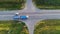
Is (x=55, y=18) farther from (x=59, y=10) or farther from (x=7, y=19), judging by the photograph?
(x=7, y=19)

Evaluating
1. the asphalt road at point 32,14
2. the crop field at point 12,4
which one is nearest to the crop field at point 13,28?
the asphalt road at point 32,14

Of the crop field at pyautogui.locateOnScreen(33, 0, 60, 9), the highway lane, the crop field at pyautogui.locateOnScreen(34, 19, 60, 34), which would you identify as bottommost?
the crop field at pyautogui.locateOnScreen(34, 19, 60, 34)

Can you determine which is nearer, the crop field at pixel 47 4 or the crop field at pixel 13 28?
the crop field at pixel 13 28

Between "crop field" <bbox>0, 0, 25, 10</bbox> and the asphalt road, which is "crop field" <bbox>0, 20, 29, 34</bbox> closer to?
the asphalt road

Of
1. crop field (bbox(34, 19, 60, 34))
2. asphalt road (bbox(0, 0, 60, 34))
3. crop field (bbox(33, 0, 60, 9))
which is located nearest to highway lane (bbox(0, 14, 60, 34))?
asphalt road (bbox(0, 0, 60, 34))

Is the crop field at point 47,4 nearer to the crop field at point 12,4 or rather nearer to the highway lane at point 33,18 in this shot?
the highway lane at point 33,18

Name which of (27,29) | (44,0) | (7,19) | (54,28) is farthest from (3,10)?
(54,28)

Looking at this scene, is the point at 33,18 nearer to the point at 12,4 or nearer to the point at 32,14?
the point at 32,14
